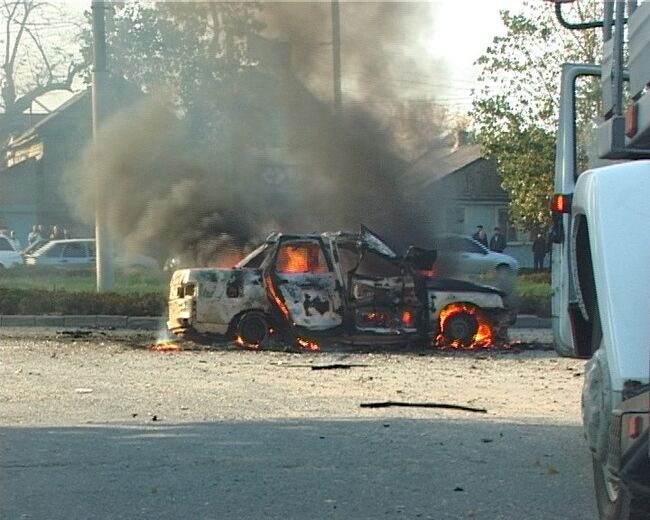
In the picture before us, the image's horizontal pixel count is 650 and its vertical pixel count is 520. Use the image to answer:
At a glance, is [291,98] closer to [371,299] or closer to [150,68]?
[150,68]

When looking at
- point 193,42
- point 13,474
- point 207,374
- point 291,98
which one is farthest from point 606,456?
point 193,42

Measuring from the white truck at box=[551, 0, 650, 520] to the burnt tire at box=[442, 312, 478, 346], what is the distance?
900 cm

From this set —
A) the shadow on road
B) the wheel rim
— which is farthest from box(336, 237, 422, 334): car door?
the wheel rim

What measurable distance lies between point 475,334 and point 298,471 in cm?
837

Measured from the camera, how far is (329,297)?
14.4 m

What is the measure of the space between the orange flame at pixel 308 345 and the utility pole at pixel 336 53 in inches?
232

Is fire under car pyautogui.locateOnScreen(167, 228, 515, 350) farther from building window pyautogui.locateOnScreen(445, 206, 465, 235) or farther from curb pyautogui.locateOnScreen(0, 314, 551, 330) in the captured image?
building window pyautogui.locateOnScreen(445, 206, 465, 235)

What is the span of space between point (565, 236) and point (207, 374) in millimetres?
6611

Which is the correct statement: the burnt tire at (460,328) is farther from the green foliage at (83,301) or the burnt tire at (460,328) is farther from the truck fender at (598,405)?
the truck fender at (598,405)

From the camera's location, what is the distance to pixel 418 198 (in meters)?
18.8

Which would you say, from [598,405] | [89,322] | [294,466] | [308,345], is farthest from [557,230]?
[89,322]

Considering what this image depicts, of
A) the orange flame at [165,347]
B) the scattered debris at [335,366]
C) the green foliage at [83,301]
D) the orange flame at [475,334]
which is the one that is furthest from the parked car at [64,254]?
the scattered debris at [335,366]

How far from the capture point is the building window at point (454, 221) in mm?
18578

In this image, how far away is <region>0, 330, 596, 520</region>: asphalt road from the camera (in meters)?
5.87
